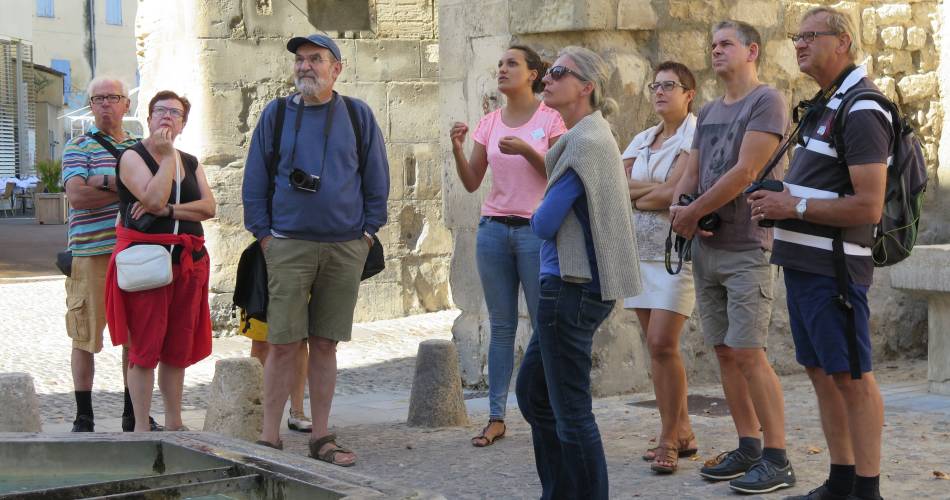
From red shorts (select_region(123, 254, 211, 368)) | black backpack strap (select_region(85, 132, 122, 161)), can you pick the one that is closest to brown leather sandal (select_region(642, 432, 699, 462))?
red shorts (select_region(123, 254, 211, 368))

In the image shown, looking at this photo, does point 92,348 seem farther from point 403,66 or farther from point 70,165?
point 403,66

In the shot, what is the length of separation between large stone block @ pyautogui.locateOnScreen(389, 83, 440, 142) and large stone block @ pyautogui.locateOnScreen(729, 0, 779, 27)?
4224 mm

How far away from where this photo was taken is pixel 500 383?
20.5 feet

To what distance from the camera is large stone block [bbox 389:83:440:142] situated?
38.6 ft

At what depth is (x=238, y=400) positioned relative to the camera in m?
6.12

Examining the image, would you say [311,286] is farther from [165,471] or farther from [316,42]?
[165,471]

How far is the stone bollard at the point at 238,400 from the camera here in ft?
20.0

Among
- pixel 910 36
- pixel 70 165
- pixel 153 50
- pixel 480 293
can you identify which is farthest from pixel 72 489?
pixel 153 50

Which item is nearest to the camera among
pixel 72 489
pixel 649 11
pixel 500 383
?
pixel 72 489

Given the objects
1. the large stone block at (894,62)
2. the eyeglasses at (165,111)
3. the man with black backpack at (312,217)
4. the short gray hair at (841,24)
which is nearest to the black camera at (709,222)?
the short gray hair at (841,24)

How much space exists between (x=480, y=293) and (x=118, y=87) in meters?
2.61

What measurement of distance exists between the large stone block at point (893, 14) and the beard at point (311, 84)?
15.1 feet

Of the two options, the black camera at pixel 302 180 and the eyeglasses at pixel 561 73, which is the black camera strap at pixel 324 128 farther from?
the eyeglasses at pixel 561 73

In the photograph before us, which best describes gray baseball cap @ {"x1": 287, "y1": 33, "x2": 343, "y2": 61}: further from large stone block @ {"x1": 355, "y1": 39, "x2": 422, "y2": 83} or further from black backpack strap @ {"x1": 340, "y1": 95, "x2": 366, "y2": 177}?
large stone block @ {"x1": 355, "y1": 39, "x2": 422, "y2": 83}
